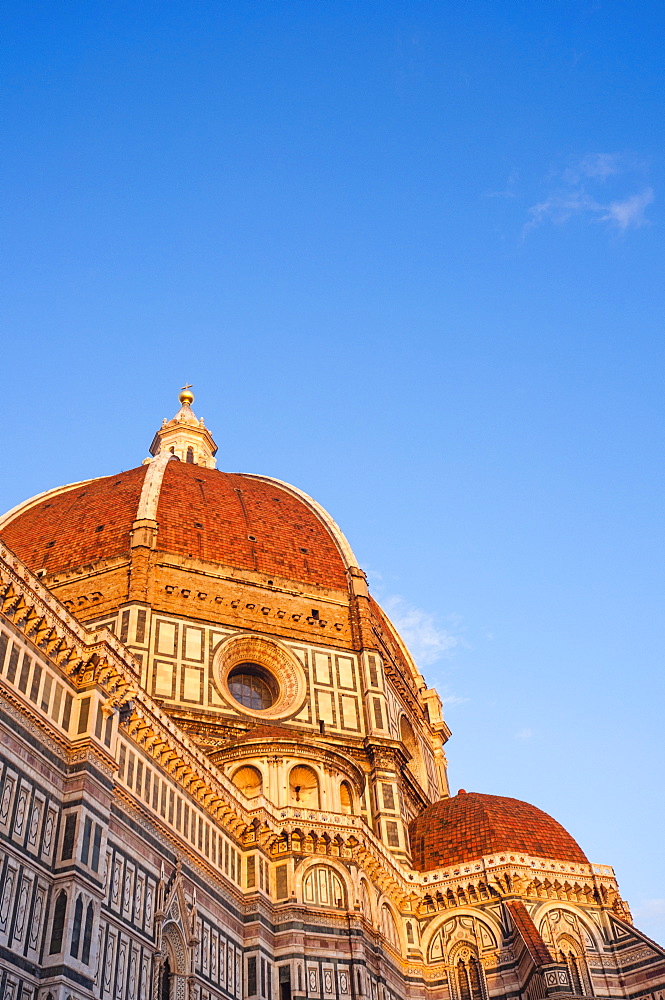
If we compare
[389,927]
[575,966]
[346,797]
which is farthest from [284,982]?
[575,966]

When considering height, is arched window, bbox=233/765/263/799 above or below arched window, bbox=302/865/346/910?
above

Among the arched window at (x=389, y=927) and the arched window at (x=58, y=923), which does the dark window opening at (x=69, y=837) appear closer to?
the arched window at (x=58, y=923)

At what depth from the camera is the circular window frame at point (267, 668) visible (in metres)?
40.8

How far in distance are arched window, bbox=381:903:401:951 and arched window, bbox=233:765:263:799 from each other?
220 inches

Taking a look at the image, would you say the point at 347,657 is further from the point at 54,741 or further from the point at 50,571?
the point at 54,741

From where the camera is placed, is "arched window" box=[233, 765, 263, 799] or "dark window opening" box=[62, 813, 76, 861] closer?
"dark window opening" box=[62, 813, 76, 861]

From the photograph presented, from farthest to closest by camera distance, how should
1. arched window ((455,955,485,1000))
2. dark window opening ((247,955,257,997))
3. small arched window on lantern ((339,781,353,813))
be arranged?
small arched window on lantern ((339,781,353,813)) → arched window ((455,955,485,1000)) → dark window opening ((247,955,257,997))

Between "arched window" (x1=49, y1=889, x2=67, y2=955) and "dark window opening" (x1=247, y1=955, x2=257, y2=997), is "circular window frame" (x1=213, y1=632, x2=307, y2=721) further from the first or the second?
"arched window" (x1=49, y1=889, x2=67, y2=955)

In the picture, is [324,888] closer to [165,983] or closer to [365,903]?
[365,903]

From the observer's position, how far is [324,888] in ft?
106

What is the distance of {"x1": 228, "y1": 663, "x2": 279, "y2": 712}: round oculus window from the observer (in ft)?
139

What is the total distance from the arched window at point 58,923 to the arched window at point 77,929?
0.26 metres

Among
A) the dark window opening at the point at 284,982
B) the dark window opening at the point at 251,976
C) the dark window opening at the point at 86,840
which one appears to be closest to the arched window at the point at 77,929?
the dark window opening at the point at 86,840

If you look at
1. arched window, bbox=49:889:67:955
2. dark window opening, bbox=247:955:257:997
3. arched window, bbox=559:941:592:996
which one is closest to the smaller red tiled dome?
arched window, bbox=559:941:592:996
